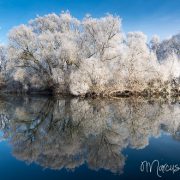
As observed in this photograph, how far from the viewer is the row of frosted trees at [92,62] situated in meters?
29.8

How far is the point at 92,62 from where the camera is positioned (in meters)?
28.7

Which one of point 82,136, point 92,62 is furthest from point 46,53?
point 82,136

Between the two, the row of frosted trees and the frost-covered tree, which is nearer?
the row of frosted trees

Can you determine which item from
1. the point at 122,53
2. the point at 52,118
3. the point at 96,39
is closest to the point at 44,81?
the point at 96,39

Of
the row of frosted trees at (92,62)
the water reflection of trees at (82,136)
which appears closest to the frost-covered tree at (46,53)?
the row of frosted trees at (92,62)

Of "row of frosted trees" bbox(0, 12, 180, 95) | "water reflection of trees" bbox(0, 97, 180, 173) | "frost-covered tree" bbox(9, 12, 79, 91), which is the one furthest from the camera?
"frost-covered tree" bbox(9, 12, 79, 91)

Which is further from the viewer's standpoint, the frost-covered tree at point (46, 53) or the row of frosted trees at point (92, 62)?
the frost-covered tree at point (46, 53)

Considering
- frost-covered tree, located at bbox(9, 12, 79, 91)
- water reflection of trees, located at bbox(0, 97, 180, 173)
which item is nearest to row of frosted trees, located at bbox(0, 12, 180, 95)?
frost-covered tree, located at bbox(9, 12, 79, 91)

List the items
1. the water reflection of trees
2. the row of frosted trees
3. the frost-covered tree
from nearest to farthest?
the water reflection of trees < the row of frosted trees < the frost-covered tree

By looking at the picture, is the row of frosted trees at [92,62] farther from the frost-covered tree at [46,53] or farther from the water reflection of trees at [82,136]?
the water reflection of trees at [82,136]

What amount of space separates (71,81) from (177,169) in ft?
76.1

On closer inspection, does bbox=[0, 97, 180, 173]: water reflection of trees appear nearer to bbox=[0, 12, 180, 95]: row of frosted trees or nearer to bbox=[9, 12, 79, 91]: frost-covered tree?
bbox=[0, 12, 180, 95]: row of frosted trees

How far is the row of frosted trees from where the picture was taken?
97.7 feet

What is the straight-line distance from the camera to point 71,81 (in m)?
30.0
